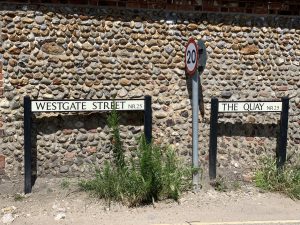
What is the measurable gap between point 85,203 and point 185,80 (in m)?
2.79

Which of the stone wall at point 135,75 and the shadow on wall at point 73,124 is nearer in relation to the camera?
the stone wall at point 135,75

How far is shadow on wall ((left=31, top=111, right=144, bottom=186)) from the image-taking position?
688 centimetres

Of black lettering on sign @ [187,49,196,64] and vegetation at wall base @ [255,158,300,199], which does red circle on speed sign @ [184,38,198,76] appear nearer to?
black lettering on sign @ [187,49,196,64]

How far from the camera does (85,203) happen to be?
619 centimetres

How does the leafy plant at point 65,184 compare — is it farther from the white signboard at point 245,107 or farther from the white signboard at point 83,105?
the white signboard at point 245,107

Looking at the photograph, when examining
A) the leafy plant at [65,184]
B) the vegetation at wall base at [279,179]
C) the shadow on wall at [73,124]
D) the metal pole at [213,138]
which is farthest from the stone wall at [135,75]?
the vegetation at wall base at [279,179]

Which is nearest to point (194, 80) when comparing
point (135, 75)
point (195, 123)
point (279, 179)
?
point (195, 123)

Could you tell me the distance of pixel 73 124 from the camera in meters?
7.02

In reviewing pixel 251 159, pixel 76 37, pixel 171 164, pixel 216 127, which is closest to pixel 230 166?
pixel 251 159

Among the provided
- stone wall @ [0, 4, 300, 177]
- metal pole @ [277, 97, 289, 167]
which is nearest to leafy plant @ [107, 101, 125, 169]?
stone wall @ [0, 4, 300, 177]

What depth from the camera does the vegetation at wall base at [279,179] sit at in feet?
22.5

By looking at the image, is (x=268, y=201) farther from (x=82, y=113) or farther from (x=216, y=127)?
(x=82, y=113)

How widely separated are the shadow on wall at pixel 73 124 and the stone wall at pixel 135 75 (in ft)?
0.05

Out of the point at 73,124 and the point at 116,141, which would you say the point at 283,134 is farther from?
the point at 73,124
